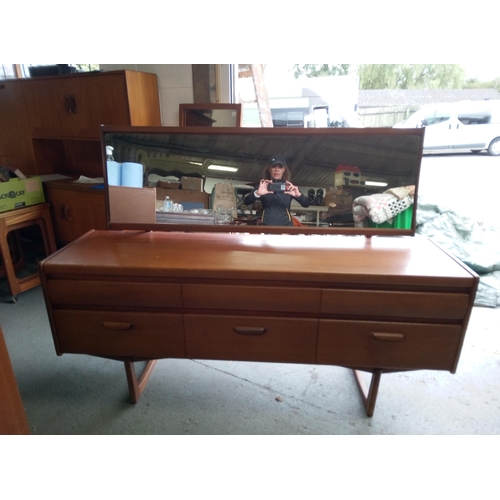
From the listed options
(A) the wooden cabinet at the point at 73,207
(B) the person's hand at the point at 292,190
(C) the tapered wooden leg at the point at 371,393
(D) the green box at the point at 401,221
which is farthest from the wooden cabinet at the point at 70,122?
(C) the tapered wooden leg at the point at 371,393

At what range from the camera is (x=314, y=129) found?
1.37 m

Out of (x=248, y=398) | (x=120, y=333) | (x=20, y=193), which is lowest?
(x=248, y=398)

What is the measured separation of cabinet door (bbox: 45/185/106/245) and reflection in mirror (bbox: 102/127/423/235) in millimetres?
910

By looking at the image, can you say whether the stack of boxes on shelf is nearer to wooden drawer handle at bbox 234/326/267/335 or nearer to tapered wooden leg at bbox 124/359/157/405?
tapered wooden leg at bbox 124/359/157/405

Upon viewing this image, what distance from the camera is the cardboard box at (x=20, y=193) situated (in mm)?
2256

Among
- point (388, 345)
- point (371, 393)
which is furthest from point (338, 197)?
point (371, 393)

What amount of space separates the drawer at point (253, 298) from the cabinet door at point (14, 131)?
2265mm

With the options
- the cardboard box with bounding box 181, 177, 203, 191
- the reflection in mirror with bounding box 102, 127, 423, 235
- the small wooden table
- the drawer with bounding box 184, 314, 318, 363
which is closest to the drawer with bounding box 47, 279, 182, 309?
the drawer with bounding box 184, 314, 318, 363

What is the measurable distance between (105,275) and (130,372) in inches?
20.2

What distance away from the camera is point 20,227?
94.6 inches

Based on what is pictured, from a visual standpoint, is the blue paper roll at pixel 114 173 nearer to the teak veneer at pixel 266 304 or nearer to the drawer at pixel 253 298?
the teak veneer at pixel 266 304

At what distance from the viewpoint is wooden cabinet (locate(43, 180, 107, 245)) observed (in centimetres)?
234

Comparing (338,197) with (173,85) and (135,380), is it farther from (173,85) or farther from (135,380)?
(173,85)

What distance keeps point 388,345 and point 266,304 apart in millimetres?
476
